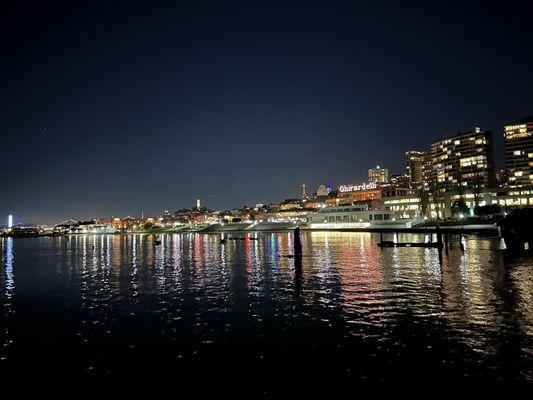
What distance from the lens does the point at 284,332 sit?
17.4m

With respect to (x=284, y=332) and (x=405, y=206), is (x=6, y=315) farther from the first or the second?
(x=405, y=206)

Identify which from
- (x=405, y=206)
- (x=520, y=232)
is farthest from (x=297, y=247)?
(x=405, y=206)

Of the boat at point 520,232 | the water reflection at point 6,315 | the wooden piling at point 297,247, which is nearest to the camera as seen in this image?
the water reflection at point 6,315

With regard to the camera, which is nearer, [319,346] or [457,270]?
[319,346]

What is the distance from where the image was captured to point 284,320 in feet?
63.8

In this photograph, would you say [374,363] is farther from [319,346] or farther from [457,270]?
[457,270]

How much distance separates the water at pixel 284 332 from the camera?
12609 millimetres

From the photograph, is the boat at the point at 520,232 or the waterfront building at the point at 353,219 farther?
the waterfront building at the point at 353,219

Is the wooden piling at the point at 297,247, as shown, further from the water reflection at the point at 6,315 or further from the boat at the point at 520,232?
the water reflection at the point at 6,315

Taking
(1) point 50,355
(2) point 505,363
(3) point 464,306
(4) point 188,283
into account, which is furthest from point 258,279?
(2) point 505,363

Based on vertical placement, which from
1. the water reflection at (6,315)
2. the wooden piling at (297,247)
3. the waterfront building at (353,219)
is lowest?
the water reflection at (6,315)

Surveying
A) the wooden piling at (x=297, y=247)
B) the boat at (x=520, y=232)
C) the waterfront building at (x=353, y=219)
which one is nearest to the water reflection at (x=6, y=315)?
the wooden piling at (x=297, y=247)

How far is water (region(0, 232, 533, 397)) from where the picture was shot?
41.4 feet

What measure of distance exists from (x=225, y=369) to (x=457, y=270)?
94.1 ft
